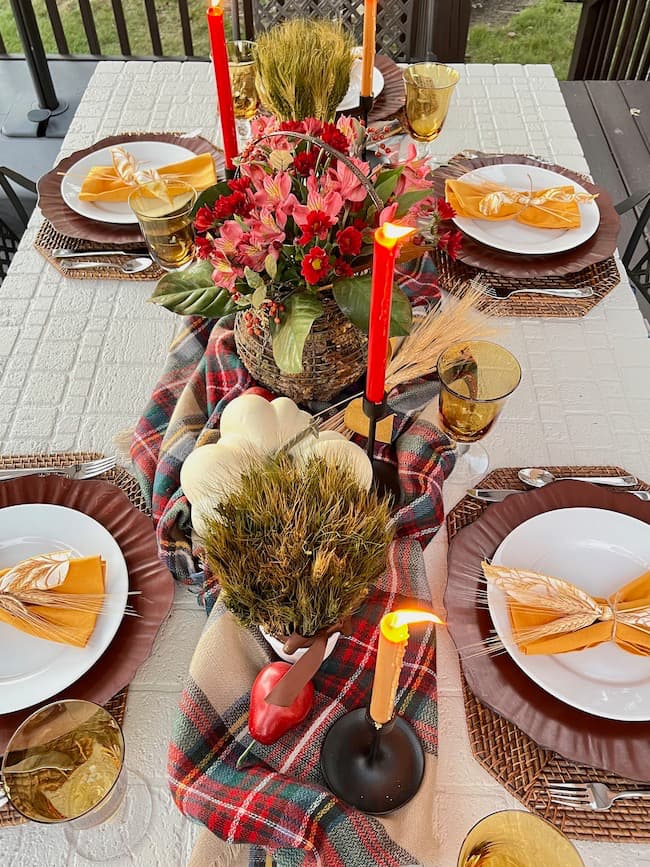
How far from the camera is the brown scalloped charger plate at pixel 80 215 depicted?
46.3 inches

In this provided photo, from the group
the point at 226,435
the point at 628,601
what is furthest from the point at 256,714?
the point at 628,601

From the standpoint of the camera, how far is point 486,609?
2.52ft

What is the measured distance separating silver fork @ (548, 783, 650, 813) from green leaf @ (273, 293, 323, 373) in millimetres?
463

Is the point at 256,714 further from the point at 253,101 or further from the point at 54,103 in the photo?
the point at 54,103

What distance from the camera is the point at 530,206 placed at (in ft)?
3.86

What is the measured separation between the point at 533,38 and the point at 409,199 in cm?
349

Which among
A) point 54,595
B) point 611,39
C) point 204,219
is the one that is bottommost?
point 611,39

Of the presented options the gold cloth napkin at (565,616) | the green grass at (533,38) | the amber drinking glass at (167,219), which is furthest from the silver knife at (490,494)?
the green grass at (533,38)

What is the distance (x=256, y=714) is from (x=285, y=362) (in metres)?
0.34

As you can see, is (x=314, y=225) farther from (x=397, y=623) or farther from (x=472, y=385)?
(x=397, y=623)

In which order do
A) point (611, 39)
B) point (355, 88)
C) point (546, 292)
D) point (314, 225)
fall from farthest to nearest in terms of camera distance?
point (611, 39)
point (355, 88)
point (546, 292)
point (314, 225)

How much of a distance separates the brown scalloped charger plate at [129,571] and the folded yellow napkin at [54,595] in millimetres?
38

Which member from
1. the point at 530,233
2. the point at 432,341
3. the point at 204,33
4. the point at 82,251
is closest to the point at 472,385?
the point at 432,341

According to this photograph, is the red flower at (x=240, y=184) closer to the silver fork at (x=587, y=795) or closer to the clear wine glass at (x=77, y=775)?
the clear wine glass at (x=77, y=775)
